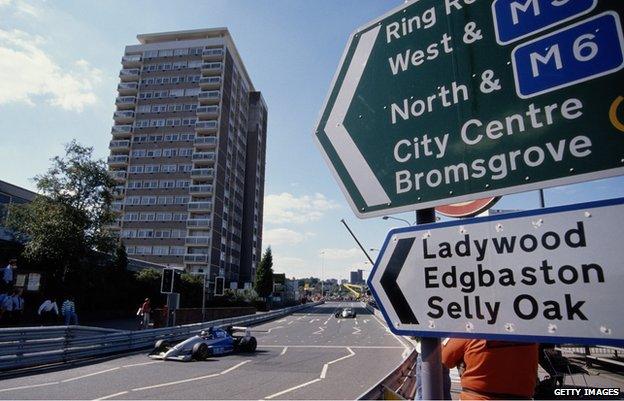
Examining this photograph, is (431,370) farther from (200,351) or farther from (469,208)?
(200,351)

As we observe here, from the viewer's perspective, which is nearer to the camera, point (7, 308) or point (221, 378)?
point (221, 378)

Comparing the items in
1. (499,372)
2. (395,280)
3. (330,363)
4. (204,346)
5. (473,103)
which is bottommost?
(330,363)

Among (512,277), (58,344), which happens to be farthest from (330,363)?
(512,277)

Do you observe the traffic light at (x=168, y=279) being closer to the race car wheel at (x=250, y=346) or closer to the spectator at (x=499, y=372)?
the race car wheel at (x=250, y=346)

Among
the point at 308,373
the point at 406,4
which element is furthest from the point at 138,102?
the point at 406,4

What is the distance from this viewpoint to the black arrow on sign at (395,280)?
147 centimetres

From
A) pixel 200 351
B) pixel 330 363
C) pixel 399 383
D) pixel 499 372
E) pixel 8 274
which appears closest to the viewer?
pixel 499 372

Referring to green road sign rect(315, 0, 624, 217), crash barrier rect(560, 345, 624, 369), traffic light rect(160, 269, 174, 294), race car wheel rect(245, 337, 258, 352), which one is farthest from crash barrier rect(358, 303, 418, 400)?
traffic light rect(160, 269, 174, 294)

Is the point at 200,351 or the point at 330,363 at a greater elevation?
the point at 200,351

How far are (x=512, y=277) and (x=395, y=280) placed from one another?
1.44 ft

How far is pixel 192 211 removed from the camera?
2356 inches

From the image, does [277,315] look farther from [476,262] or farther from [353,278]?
[353,278]

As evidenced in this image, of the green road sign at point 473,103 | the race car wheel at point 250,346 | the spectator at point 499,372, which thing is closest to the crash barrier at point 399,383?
the spectator at point 499,372

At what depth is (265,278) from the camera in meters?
68.9
